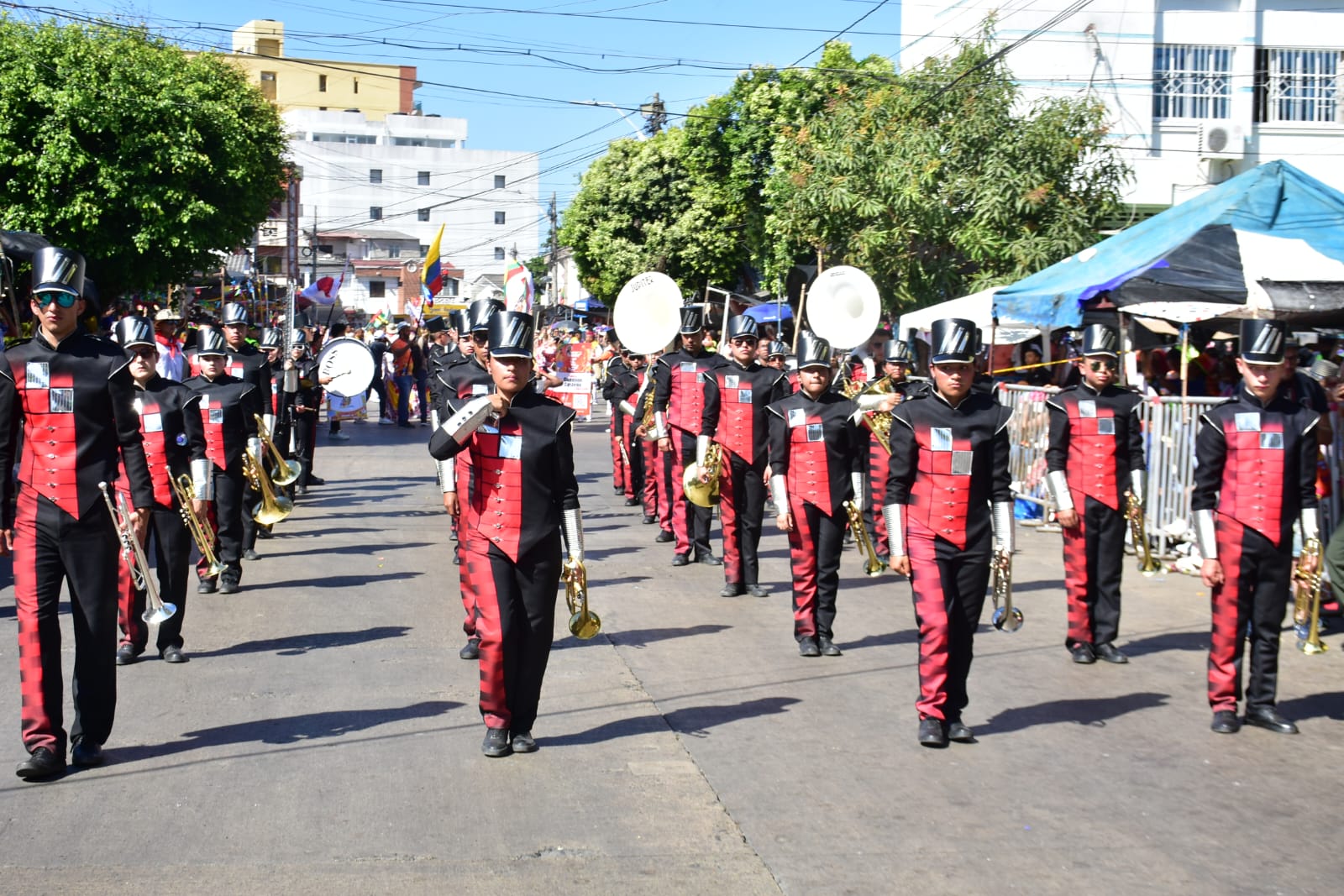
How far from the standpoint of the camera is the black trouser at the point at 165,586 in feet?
28.5

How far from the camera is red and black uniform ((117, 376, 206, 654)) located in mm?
8727

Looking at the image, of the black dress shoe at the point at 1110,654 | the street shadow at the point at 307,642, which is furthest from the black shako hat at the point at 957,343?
the street shadow at the point at 307,642

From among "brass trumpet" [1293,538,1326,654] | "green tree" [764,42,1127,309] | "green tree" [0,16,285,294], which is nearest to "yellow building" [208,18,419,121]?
"green tree" [0,16,285,294]

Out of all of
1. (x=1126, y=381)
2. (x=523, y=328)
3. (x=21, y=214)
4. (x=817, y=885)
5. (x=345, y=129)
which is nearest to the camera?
(x=817, y=885)

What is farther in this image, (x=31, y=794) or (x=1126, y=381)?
(x=1126, y=381)

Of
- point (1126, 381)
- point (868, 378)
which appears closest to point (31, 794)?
point (868, 378)

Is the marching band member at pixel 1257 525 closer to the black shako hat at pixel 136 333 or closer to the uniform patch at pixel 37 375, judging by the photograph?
the uniform patch at pixel 37 375

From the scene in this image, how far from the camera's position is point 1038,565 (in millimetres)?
13070

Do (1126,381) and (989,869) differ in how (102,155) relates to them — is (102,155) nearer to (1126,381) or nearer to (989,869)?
(1126,381)

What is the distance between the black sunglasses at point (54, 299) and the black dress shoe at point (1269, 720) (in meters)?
6.15

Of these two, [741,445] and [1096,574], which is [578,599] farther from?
[741,445]

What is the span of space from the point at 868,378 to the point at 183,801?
10714 millimetres

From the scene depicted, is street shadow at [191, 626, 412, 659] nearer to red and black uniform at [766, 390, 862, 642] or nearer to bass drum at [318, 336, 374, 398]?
red and black uniform at [766, 390, 862, 642]

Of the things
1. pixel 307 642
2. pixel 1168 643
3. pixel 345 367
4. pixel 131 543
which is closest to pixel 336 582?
pixel 307 642
